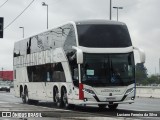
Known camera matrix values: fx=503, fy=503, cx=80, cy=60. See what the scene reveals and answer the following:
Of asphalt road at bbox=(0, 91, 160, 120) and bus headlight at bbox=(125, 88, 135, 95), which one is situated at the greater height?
bus headlight at bbox=(125, 88, 135, 95)

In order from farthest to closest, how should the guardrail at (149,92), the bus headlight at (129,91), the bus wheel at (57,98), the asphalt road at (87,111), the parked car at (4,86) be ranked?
1. the parked car at (4,86)
2. the guardrail at (149,92)
3. the bus wheel at (57,98)
4. the bus headlight at (129,91)
5. the asphalt road at (87,111)

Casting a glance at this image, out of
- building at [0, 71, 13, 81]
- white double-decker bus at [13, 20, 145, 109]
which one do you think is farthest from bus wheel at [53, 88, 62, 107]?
building at [0, 71, 13, 81]

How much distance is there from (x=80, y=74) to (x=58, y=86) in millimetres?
3345

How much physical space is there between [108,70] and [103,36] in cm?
161

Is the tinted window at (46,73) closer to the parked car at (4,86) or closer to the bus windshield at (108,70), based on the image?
the bus windshield at (108,70)

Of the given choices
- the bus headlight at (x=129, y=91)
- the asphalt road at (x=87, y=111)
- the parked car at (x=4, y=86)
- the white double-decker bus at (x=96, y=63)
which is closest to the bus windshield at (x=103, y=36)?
the white double-decker bus at (x=96, y=63)

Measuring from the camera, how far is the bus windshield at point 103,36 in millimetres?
22609

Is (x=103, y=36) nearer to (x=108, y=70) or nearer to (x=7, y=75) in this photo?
(x=108, y=70)

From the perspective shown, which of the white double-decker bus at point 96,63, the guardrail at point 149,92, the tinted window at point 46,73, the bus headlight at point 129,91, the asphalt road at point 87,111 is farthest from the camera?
the guardrail at point 149,92

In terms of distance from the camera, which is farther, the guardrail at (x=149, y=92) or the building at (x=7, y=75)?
the building at (x=7, y=75)

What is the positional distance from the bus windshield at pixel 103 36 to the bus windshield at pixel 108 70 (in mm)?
540

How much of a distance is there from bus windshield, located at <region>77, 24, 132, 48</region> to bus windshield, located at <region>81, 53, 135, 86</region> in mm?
540

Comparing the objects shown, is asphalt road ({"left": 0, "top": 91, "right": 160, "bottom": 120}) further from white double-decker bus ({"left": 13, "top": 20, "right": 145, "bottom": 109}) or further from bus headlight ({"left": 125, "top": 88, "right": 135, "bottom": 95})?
bus headlight ({"left": 125, "top": 88, "right": 135, "bottom": 95})

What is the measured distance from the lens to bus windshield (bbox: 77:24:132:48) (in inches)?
890
